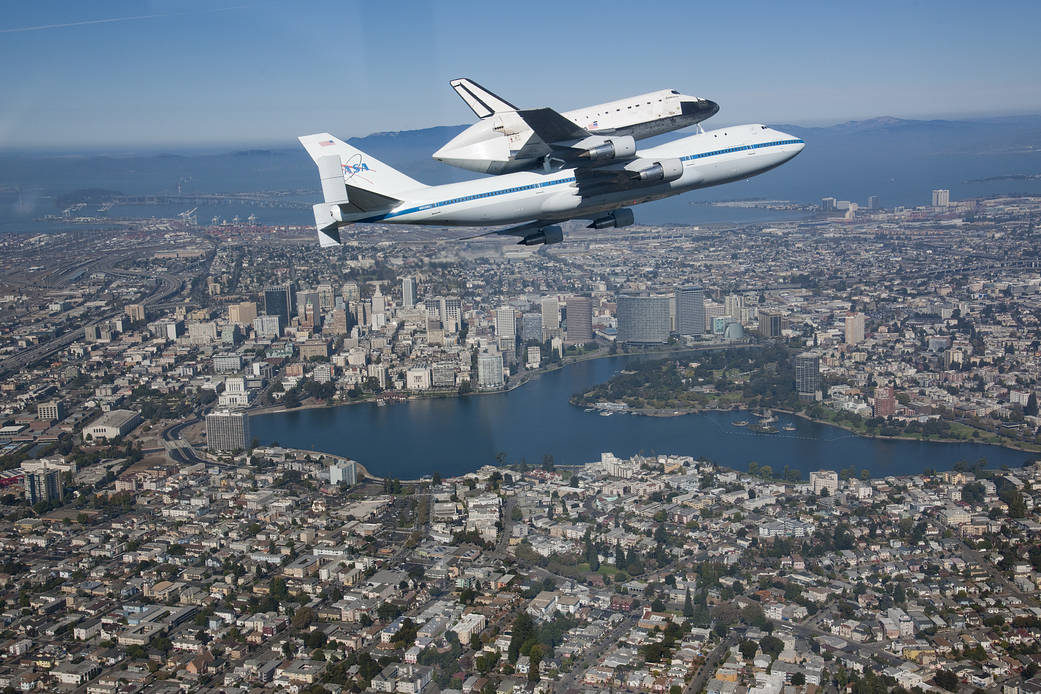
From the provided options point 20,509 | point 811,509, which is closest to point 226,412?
point 20,509

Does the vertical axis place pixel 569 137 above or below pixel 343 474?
above

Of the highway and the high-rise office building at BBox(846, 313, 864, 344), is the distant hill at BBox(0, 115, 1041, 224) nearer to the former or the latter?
the highway

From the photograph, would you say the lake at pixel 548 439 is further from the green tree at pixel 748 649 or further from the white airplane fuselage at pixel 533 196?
the white airplane fuselage at pixel 533 196

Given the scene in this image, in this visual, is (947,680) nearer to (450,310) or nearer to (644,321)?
(644,321)

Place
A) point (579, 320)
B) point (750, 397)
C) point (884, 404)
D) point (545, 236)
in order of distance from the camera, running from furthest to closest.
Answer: point (579, 320)
point (750, 397)
point (884, 404)
point (545, 236)

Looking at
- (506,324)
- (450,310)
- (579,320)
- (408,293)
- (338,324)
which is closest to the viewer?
(506,324)

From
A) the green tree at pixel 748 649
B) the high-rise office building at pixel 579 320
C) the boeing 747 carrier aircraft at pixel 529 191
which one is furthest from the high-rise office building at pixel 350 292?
the green tree at pixel 748 649

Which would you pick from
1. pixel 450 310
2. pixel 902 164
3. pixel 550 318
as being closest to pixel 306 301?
pixel 450 310

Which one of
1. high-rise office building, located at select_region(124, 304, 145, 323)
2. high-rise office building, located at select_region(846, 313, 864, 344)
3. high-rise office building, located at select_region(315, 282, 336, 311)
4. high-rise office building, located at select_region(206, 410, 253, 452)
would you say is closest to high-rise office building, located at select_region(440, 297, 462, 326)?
high-rise office building, located at select_region(315, 282, 336, 311)
